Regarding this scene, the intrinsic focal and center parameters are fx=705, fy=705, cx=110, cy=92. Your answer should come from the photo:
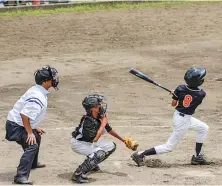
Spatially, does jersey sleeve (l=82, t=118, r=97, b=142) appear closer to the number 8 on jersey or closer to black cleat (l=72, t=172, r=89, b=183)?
black cleat (l=72, t=172, r=89, b=183)

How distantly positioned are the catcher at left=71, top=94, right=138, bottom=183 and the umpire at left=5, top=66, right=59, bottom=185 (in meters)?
0.55

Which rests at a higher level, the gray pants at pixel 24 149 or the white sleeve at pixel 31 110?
the white sleeve at pixel 31 110

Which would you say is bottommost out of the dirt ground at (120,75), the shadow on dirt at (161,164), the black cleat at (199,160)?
the dirt ground at (120,75)

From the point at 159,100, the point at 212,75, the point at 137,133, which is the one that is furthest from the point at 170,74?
the point at 137,133

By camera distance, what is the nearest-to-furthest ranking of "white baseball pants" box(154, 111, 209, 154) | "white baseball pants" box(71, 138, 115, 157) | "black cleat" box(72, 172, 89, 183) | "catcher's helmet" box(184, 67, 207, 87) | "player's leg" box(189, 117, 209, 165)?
"black cleat" box(72, 172, 89, 183)
"white baseball pants" box(71, 138, 115, 157)
"catcher's helmet" box(184, 67, 207, 87)
"white baseball pants" box(154, 111, 209, 154)
"player's leg" box(189, 117, 209, 165)

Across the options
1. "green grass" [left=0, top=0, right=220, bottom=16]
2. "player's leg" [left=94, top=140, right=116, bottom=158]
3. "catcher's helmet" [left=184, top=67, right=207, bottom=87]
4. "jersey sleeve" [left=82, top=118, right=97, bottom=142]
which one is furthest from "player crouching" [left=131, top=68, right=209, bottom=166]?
"green grass" [left=0, top=0, right=220, bottom=16]

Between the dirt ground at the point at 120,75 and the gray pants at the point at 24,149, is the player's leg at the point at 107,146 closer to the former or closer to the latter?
the dirt ground at the point at 120,75

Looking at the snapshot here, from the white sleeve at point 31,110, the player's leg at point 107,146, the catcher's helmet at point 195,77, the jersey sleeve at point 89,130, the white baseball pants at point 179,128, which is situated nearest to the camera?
the white sleeve at point 31,110

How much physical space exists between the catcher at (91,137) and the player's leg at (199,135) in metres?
1.14

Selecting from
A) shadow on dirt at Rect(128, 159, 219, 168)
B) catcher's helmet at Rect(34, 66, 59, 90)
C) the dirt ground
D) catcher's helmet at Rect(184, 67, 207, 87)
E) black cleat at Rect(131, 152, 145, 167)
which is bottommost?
the dirt ground

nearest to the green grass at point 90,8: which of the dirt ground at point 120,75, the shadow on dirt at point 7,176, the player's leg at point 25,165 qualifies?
the dirt ground at point 120,75

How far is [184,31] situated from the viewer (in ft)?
72.6

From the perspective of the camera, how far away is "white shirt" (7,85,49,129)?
893cm

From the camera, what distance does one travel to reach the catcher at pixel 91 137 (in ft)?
30.2
